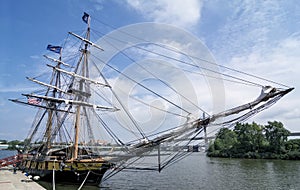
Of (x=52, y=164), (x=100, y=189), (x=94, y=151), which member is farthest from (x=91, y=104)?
(x=100, y=189)

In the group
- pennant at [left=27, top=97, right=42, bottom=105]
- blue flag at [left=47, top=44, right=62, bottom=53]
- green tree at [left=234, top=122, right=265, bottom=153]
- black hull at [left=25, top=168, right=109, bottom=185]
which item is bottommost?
black hull at [left=25, top=168, right=109, bottom=185]

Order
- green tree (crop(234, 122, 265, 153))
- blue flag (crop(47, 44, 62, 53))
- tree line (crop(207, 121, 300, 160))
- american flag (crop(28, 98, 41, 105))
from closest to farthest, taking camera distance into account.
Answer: american flag (crop(28, 98, 41, 105)), blue flag (crop(47, 44, 62, 53)), tree line (crop(207, 121, 300, 160)), green tree (crop(234, 122, 265, 153))

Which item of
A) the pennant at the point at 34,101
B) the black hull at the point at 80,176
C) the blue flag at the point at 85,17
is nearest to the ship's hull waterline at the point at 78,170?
the black hull at the point at 80,176

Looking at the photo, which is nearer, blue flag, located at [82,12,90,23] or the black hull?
the black hull

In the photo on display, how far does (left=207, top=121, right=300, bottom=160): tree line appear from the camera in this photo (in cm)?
5712

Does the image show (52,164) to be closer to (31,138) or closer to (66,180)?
(66,180)

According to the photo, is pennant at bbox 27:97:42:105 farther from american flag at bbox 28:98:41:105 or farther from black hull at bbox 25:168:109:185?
black hull at bbox 25:168:109:185

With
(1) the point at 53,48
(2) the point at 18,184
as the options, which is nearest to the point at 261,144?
(1) the point at 53,48

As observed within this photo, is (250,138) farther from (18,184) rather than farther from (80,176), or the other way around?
(18,184)

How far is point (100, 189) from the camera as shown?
737 inches

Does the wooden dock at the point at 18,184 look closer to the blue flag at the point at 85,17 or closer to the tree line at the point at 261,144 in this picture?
the blue flag at the point at 85,17

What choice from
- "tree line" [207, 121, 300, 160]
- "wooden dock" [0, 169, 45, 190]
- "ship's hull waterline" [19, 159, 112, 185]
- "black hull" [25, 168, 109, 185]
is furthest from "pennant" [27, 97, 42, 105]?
"tree line" [207, 121, 300, 160]

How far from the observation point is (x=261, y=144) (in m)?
60.7

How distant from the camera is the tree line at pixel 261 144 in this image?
57.1 meters
